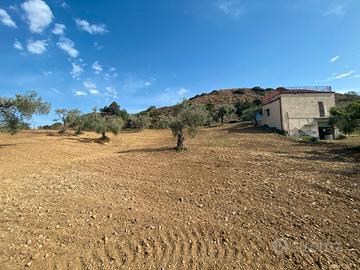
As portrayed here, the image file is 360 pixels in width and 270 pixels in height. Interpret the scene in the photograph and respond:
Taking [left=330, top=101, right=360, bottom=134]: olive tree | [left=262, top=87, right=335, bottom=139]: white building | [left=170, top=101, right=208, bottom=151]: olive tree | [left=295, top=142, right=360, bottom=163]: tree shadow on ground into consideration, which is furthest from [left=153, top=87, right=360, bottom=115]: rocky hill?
[left=295, top=142, right=360, bottom=163]: tree shadow on ground

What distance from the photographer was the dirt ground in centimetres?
470

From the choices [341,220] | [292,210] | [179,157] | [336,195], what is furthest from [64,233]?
[179,157]

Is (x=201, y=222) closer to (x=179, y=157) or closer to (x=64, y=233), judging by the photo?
(x=64, y=233)

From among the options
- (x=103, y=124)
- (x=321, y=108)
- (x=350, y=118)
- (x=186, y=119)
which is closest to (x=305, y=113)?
(x=321, y=108)

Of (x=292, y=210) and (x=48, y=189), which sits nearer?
(x=292, y=210)

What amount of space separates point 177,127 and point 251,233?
13601mm

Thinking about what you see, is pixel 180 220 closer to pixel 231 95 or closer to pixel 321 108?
pixel 321 108

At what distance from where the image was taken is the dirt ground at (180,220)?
4.70 metres

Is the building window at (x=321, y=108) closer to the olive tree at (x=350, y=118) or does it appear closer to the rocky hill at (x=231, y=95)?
the olive tree at (x=350, y=118)

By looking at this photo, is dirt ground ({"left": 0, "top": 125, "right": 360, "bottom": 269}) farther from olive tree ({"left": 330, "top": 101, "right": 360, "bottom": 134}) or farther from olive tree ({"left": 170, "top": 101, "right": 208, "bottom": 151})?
olive tree ({"left": 330, "top": 101, "right": 360, "bottom": 134})

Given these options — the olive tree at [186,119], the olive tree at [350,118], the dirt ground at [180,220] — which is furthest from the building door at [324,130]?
the dirt ground at [180,220]

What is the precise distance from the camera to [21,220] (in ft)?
19.5

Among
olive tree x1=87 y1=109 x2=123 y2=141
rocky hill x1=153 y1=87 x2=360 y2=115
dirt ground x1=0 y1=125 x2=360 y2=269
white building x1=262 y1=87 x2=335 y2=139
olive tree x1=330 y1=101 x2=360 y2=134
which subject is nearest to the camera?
dirt ground x1=0 y1=125 x2=360 y2=269

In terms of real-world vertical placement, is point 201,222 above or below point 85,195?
below
